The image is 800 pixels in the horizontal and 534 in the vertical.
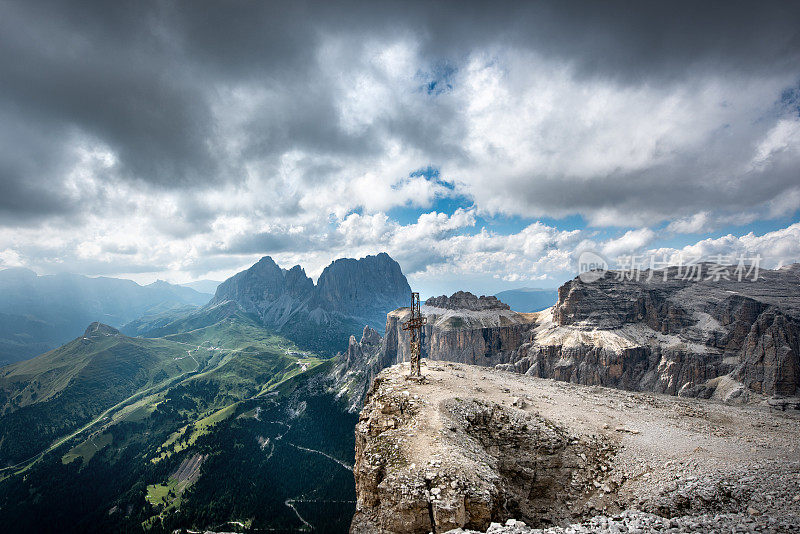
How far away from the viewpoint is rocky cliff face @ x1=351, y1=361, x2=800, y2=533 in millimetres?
16812

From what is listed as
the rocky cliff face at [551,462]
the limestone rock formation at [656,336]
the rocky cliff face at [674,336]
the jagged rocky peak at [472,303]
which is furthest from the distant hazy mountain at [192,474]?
the rocky cliff face at [551,462]

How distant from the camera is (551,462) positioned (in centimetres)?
2392

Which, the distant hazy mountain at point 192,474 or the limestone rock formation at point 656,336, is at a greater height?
the limestone rock formation at point 656,336

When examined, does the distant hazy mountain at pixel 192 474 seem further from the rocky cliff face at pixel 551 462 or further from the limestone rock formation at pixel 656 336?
the rocky cliff face at pixel 551 462

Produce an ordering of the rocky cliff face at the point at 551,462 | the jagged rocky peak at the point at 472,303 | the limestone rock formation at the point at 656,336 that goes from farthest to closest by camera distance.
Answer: the jagged rocky peak at the point at 472,303 → the limestone rock formation at the point at 656,336 → the rocky cliff face at the point at 551,462

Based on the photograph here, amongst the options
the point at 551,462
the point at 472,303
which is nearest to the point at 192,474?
the point at 472,303

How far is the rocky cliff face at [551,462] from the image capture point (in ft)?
55.2

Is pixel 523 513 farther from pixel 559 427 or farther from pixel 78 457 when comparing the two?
pixel 78 457

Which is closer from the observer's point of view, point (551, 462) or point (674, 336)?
point (551, 462)

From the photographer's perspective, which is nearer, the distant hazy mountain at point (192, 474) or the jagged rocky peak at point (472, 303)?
the distant hazy mountain at point (192, 474)

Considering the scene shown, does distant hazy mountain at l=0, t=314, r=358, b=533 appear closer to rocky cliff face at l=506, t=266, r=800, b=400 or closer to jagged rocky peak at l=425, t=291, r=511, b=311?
jagged rocky peak at l=425, t=291, r=511, b=311

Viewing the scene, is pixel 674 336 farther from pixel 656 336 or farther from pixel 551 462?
pixel 551 462

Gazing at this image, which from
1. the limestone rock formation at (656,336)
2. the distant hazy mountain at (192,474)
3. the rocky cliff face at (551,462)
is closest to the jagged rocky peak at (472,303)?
the limestone rock formation at (656,336)

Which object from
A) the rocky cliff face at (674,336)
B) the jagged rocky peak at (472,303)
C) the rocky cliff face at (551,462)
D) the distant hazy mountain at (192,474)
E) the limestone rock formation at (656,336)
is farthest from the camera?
the jagged rocky peak at (472,303)
